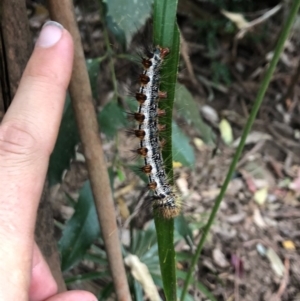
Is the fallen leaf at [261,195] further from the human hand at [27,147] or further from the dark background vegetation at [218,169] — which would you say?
the human hand at [27,147]

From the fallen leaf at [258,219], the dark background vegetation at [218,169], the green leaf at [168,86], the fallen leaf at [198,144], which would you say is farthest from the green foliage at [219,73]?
the green leaf at [168,86]

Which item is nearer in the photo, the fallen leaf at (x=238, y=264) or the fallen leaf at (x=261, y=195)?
the fallen leaf at (x=238, y=264)

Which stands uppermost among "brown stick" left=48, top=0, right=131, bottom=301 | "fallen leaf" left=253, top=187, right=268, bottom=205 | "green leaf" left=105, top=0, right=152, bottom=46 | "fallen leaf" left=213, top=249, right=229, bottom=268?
"green leaf" left=105, top=0, right=152, bottom=46

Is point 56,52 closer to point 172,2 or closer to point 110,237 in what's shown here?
point 172,2

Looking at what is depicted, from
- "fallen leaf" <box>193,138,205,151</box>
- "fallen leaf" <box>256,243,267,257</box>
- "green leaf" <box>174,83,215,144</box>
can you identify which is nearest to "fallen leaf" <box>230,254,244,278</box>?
"fallen leaf" <box>256,243,267,257</box>

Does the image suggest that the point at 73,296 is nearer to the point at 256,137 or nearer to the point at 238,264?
the point at 238,264

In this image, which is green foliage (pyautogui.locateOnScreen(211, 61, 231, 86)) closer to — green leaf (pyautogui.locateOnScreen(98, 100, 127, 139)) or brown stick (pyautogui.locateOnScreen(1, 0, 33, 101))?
green leaf (pyautogui.locateOnScreen(98, 100, 127, 139))

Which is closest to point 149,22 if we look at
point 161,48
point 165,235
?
point 161,48
